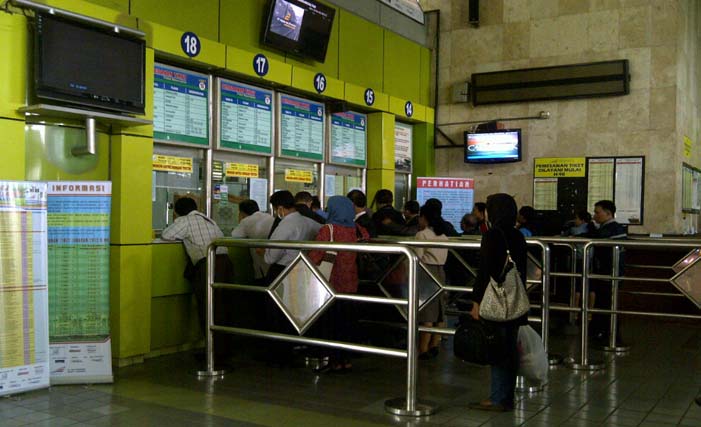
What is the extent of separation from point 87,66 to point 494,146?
613 cm

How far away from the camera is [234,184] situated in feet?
22.5

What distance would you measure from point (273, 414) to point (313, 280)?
2.98 ft

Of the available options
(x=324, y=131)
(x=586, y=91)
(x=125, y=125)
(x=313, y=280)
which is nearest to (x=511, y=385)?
(x=313, y=280)

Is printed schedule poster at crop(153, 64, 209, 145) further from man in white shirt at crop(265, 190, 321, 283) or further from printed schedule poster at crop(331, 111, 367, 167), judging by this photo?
printed schedule poster at crop(331, 111, 367, 167)

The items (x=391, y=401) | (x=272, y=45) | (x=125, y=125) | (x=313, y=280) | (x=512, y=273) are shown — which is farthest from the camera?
(x=272, y=45)

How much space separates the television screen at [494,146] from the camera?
9.48 metres

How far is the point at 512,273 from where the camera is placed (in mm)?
3930

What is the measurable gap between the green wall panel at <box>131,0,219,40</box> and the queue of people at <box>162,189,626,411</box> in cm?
156

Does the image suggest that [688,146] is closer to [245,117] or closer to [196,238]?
[245,117]

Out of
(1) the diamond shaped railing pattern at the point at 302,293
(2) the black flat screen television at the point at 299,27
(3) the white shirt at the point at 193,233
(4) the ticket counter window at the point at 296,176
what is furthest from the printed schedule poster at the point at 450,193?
(1) the diamond shaped railing pattern at the point at 302,293

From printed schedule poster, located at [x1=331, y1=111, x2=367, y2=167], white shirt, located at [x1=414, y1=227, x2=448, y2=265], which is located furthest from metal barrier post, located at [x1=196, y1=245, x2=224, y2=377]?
printed schedule poster, located at [x1=331, y1=111, x2=367, y2=167]

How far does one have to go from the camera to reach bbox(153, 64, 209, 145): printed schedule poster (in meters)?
5.94

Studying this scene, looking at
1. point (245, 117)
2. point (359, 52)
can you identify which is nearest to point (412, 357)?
point (245, 117)

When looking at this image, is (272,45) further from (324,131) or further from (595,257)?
(595,257)
